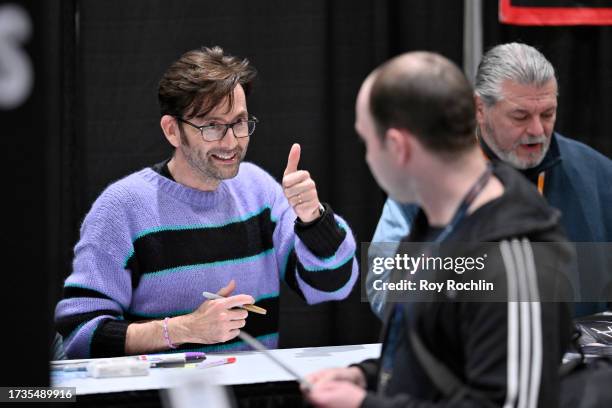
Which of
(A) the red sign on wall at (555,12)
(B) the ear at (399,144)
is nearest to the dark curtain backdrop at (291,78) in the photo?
(A) the red sign on wall at (555,12)

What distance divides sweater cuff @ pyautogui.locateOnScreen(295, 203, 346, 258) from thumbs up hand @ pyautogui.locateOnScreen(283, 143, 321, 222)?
21mm

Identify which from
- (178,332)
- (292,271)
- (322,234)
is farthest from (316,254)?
(178,332)

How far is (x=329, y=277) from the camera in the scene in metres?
2.71

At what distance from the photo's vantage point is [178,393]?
4.40ft

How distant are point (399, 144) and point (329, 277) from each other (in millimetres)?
1242

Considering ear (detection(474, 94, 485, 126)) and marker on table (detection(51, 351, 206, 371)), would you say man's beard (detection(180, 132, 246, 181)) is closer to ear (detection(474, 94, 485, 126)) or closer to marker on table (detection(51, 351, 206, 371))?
marker on table (detection(51, 351, 206, 371))

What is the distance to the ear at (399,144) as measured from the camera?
151cm

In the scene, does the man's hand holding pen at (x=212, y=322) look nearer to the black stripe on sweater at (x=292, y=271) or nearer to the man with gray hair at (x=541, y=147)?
the black stripe on sweater at (x=292, y=271)

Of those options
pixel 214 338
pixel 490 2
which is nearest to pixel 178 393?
pixel 214 338

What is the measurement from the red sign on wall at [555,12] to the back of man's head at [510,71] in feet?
3.61

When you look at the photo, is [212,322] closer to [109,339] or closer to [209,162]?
[109,339]

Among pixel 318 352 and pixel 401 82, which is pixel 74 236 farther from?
pixel 401 82

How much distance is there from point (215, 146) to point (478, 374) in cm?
147

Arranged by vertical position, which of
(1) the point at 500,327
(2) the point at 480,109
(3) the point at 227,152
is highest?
(2) the point at 480,109
